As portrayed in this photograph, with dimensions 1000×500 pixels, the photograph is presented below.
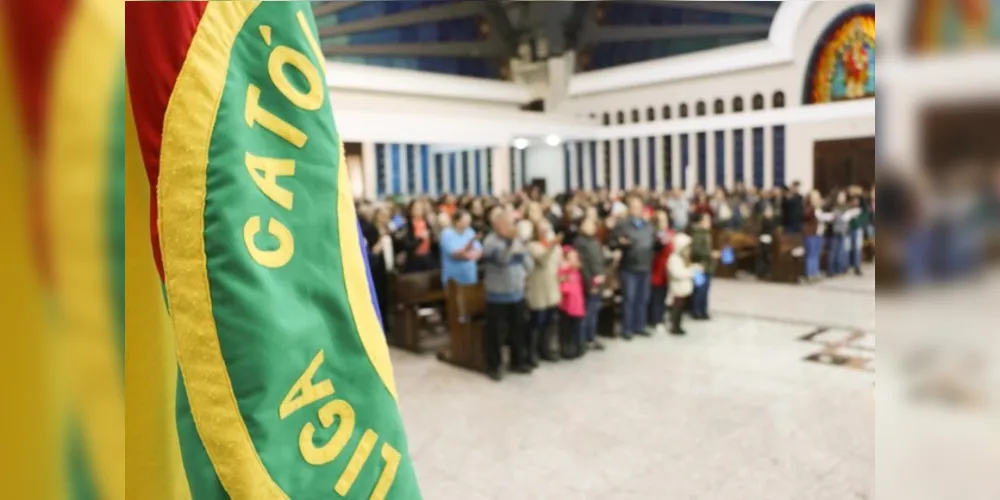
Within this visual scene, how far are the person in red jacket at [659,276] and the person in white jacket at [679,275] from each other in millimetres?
102

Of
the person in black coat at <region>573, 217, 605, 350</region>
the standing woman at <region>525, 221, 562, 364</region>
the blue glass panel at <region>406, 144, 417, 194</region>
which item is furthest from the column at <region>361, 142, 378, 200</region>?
the standing woman at <region>525, 221, 562, 364</region>

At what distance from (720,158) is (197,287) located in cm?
1734

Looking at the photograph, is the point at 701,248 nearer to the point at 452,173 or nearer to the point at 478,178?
the point at 478,178

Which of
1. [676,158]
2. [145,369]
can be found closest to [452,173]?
[676,158]

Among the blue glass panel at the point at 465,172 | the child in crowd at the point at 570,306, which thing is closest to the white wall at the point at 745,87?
the blue glass panel at the point at 465,172

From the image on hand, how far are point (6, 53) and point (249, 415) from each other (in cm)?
49

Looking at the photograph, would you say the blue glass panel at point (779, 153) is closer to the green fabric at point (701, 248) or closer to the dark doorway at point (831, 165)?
the dark doorway at point (831, 165)

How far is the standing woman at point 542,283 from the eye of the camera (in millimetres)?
6586

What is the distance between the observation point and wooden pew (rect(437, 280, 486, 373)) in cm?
662

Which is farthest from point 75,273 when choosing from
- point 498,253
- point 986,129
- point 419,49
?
point 419,49

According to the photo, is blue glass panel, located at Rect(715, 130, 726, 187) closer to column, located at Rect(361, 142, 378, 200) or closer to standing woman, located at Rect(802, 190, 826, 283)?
standing woman, located at Rect(802, 190, 826, 283)

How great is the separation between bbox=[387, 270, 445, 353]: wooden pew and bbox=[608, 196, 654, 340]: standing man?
5.99ft

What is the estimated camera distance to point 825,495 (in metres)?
4.00

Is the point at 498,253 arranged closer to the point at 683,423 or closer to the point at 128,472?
the point at 683,423
